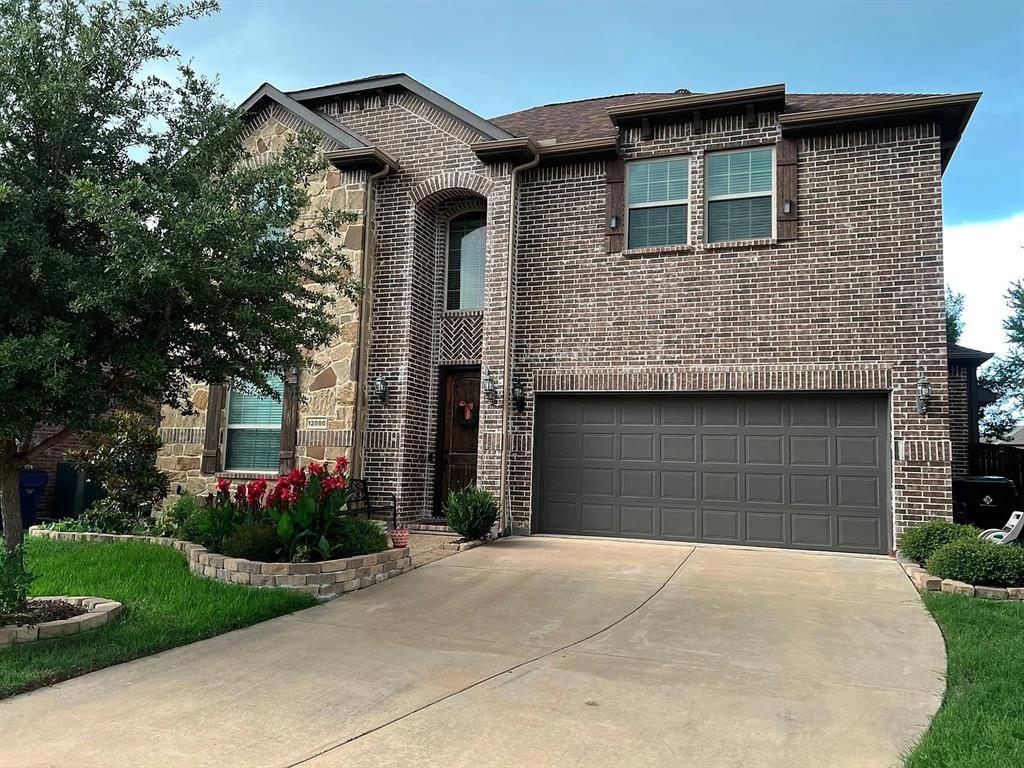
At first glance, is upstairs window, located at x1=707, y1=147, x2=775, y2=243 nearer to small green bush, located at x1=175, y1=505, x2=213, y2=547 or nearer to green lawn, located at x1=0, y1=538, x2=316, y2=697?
green lawn, located at x1=0, y1=538, x2=316, y2=697

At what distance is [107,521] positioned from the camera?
406 inches

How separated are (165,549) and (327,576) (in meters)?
3.10

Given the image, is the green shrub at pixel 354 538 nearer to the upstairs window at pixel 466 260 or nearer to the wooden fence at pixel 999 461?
the upstairs window at pixel 466 260

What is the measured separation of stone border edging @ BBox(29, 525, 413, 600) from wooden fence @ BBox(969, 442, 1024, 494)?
33.8ft

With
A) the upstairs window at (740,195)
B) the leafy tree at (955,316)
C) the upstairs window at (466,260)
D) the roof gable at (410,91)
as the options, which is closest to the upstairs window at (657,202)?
the upstairs window at (740,195)

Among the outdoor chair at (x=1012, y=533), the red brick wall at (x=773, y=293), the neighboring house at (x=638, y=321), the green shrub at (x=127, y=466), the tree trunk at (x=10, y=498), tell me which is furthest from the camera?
the green shrub at (x=127, y=466)

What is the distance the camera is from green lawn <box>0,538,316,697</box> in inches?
189

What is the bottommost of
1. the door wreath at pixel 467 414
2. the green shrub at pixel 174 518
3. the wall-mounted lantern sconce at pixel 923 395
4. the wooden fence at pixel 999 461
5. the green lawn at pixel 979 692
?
the green lawn at pixel 979 692

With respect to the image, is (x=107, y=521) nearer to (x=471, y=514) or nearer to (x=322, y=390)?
(x=322, y=390)

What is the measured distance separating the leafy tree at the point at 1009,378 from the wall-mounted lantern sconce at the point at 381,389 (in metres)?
19.4

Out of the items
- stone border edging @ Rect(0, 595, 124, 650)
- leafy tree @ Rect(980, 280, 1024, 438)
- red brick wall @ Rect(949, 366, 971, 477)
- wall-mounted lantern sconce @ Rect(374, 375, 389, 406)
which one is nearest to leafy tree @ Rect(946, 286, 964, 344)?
leafy tree @ Rect(980, 280, 1024, 438)

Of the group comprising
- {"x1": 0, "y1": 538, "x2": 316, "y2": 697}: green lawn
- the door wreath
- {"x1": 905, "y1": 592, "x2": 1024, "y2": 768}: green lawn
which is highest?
the door wreath

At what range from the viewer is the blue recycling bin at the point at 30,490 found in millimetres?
12516

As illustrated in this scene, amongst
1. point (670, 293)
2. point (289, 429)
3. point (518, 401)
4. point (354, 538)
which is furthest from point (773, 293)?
point (289, 429)
